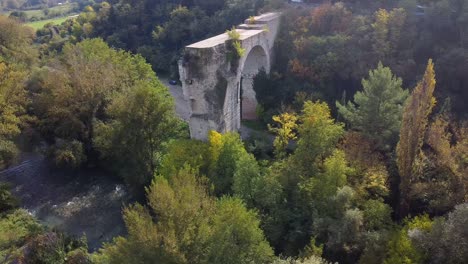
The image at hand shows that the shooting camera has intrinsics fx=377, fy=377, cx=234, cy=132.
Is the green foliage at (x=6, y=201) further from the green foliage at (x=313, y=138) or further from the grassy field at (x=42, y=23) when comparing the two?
the grassy field at (x=42, y=23)

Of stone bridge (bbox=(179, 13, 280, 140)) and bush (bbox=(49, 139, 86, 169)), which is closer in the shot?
stone bridge (bbox=(179, 13, 280, 140))

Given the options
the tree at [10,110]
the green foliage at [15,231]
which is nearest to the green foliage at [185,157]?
the green foliage at [15,231]

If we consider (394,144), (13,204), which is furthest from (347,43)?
(13,204)

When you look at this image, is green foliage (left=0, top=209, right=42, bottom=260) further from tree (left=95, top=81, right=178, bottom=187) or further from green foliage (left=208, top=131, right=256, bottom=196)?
green foliage (left=208, top=131, right=256, bottom=196)

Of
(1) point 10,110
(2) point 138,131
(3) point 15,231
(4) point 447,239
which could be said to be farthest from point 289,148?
(1) point 10,110

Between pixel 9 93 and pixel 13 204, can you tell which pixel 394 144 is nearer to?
pixel 13 204

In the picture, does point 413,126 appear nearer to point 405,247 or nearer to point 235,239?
point 405,247

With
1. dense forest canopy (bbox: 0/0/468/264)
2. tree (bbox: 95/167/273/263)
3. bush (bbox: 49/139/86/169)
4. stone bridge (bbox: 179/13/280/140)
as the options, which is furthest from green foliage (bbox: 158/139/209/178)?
bush (bbox: 49/139/86/169)
